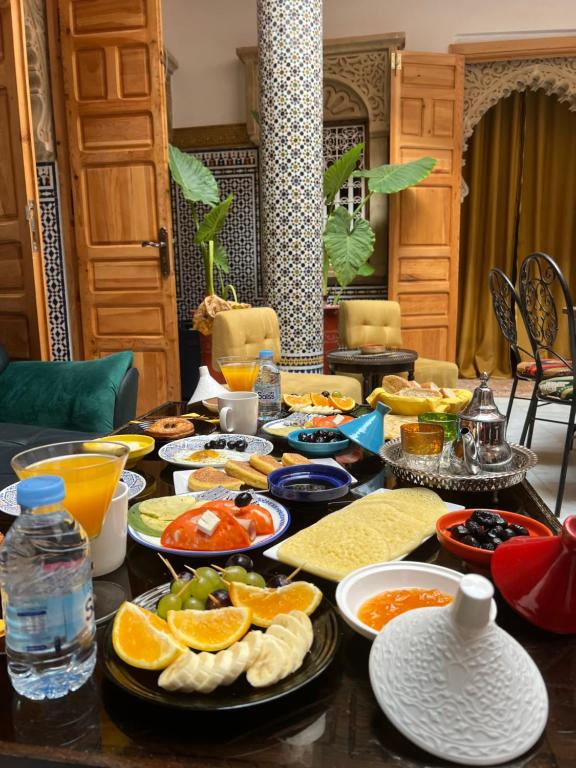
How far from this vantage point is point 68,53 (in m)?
4.34

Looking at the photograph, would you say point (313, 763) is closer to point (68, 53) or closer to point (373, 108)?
point (68, 53)

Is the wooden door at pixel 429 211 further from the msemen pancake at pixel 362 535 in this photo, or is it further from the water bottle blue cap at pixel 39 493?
the water bottle blue cap at pixel 39 493

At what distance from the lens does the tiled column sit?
4.50 metres

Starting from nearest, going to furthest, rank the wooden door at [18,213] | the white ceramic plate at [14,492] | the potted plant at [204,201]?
the white ceramic plate at [14,492], the wooden door at [18,213], the potted plant at [204,201]

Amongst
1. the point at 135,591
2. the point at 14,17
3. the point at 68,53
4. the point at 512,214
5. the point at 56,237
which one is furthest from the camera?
the point at 512,214

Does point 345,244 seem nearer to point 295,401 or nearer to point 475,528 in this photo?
point 295,401

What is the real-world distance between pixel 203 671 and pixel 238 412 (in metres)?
1.04

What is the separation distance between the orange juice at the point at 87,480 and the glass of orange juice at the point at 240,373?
38.8 inches

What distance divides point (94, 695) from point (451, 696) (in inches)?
14.0

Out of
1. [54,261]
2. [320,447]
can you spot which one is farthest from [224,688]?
[54,261]

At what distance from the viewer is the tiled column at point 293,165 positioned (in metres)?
4.50

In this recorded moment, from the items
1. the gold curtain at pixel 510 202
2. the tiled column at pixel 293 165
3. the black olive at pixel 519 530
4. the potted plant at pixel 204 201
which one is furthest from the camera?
the gold curtain at pixel 510 202

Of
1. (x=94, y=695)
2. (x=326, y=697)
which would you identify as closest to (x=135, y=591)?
(x=94, y=695)

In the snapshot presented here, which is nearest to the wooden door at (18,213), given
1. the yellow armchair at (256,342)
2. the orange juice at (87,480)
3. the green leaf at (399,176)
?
the yellow armchair at (256,342)
